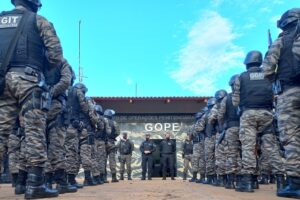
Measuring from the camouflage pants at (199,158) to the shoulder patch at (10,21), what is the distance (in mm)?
8167

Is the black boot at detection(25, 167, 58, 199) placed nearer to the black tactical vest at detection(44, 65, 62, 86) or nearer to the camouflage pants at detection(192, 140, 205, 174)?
the black tactical vest at detection(44, 65, 62, 86)

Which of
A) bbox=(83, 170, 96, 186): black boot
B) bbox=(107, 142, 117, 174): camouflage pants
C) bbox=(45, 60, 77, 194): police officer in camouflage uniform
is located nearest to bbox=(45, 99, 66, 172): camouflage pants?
bbox=(45, 60, 77, 194): police officer in camouflage uniform

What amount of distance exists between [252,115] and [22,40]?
3743 mm

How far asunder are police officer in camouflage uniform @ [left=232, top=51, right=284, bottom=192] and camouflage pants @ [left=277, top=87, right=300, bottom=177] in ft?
3.69

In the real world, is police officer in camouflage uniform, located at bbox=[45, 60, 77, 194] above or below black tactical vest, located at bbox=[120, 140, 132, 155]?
above

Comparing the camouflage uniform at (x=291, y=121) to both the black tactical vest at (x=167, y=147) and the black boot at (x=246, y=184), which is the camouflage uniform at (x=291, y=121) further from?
the black tactical vest at (x=167, y=147)

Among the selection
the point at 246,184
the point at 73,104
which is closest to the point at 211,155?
the point at 246,184

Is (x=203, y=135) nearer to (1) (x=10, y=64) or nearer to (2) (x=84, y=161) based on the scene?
(2) (x=84, y=161)

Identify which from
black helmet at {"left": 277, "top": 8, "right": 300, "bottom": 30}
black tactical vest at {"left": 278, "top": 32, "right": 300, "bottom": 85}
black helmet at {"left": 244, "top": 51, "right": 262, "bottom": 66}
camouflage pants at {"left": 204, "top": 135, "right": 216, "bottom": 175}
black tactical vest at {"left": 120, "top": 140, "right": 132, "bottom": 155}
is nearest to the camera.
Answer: black tactical vest at {"left": 278, "top": 32, "right": 300, "bottom": 85}

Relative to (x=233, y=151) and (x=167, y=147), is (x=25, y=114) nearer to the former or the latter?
(x=233, y=151)

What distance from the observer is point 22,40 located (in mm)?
4121

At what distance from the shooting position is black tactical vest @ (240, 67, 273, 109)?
6.03 meters

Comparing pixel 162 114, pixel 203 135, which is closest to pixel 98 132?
pixel 203 135

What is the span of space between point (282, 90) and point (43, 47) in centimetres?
308
